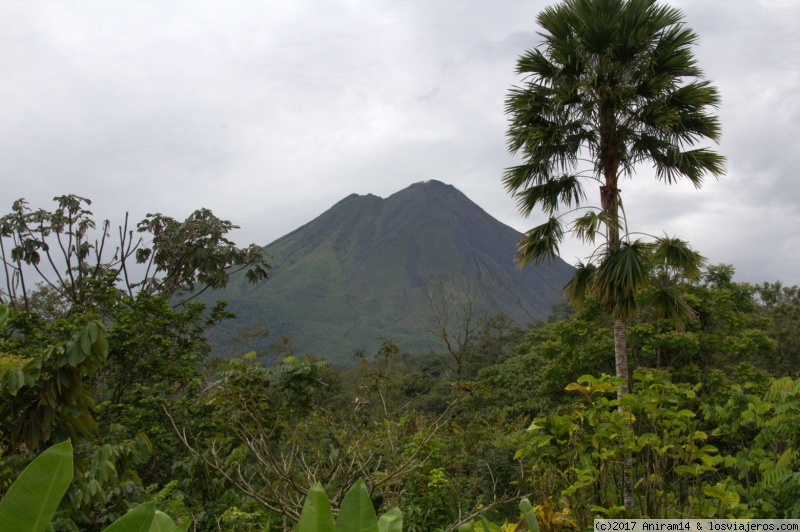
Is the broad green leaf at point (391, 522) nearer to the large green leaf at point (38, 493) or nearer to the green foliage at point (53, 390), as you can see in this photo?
the large green leaf at point (38, 493)

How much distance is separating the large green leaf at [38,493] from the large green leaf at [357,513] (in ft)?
0.87

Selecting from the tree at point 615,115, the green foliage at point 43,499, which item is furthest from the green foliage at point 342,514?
the tree at point 615,115

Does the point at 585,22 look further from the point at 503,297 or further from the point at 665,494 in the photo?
the point at 503,297

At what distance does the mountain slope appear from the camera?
4530 inches

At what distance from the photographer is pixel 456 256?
135 m

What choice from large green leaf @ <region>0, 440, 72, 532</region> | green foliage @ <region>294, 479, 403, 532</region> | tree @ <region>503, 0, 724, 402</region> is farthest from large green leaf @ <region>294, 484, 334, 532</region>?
tree @ <region>503, 0, 724, 402</region>

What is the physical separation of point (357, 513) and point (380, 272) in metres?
138

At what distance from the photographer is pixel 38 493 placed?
54cm

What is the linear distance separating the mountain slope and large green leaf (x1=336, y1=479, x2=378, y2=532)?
102017 millimetres

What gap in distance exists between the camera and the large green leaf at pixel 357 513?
59cm

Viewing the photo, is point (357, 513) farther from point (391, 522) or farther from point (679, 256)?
point (679, 256)

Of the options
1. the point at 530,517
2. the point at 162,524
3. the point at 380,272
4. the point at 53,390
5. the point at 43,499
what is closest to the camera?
the point at 43,499

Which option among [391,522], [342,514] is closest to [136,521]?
[342,514]

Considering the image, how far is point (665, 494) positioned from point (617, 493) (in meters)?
0.21
